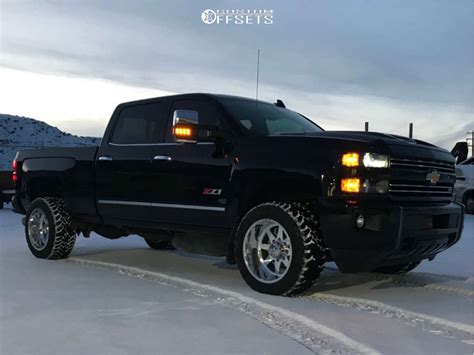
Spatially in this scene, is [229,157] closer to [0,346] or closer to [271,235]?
[271,235]

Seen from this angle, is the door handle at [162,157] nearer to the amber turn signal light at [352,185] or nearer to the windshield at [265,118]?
the windshield at [265,118]

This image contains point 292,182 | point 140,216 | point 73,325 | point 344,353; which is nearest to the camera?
point 344,353

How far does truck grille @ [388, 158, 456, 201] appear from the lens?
15.1 ft

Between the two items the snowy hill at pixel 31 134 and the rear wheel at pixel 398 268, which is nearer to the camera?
the rear wheel at pixel 398 268

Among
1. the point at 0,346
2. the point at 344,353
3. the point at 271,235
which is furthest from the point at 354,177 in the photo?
the point at 0,346

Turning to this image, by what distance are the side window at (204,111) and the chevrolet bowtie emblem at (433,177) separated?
1.91m

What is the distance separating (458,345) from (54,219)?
4793 mm

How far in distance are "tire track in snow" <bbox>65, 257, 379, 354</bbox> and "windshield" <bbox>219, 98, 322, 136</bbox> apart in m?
1.60

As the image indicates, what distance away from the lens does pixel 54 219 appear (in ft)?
22.2

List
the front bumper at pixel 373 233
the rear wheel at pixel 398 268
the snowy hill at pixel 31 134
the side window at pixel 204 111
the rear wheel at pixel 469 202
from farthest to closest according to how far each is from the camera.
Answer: the snowy hill at pixel 31 134, the rear wheel at pixel 469 202, the rear wheel at pixel 398 268, the side window at pixel 204 111, the front bumper at pixel 373 233

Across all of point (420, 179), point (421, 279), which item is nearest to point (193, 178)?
point (420, 179)

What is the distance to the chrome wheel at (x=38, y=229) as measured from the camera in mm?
6964

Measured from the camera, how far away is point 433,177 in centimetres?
498

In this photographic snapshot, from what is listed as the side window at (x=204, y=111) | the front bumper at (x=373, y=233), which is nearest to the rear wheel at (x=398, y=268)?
the front bumper at (x=373, y=233)
